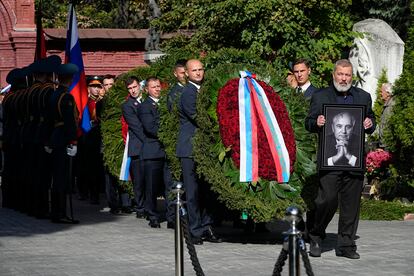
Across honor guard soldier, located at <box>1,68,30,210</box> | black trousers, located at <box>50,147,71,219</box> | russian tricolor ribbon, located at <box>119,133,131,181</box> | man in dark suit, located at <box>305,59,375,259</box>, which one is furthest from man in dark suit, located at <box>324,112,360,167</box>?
honor guard soldier, located at <box>1,68,30,210</box>

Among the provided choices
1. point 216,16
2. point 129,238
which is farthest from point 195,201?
point 216,16

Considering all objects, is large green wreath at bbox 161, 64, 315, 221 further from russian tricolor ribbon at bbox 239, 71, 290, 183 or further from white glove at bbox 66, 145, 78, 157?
white glove at bbox 66, 145, 78, 157

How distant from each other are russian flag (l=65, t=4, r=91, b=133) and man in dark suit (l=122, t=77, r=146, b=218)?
1.74m

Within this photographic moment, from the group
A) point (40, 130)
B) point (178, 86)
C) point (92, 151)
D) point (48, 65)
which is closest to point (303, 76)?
point (178, 86)

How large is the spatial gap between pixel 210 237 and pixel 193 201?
43cm

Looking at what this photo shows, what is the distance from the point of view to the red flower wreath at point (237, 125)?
12773 mm

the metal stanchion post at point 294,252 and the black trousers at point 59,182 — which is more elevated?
the black trousers at point 59,182

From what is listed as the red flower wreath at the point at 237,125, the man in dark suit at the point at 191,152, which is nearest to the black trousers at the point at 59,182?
the man in dark suit at the point at 191,152

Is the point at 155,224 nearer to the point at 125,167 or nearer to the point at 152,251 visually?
the point at 125,167

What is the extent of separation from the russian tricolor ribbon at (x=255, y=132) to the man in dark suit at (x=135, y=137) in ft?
11.5

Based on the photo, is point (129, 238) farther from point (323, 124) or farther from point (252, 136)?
point (323, 124)

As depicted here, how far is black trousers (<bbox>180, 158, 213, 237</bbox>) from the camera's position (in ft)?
44.5

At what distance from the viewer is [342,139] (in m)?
12.1

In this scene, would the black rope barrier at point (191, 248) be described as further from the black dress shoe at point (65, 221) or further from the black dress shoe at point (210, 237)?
the black dress shoe at point (65, 221)
